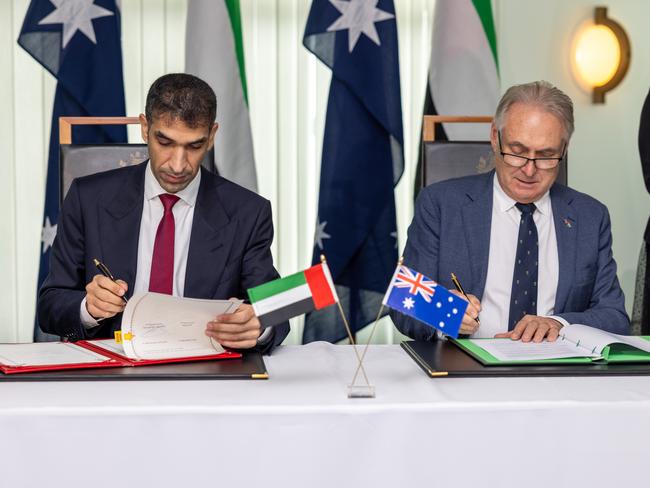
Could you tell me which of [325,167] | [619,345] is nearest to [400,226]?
[325,167]

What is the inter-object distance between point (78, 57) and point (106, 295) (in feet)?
6.70

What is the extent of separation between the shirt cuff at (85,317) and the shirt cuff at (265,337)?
0.43 meters

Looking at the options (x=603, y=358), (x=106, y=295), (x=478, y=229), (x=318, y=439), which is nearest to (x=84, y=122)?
(x=106, y=295)

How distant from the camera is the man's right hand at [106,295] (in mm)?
1693

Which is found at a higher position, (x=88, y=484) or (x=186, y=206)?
(x=186, y=206)

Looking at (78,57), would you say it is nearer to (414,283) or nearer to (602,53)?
(414,283)

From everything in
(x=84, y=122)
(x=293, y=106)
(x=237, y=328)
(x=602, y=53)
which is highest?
(x=602, y=53)

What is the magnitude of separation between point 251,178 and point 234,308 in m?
1.92

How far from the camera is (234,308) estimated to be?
1.70 metres

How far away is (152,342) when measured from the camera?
164 centimetres

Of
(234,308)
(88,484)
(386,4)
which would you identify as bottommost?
(88,484)

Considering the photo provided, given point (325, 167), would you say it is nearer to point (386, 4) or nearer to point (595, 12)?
point (386, 4)

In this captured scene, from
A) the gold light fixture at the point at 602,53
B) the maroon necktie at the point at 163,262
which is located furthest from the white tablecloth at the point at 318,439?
the gold light fixture at the point at 602,53

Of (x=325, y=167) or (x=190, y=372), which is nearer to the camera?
(x=190, y=372)
